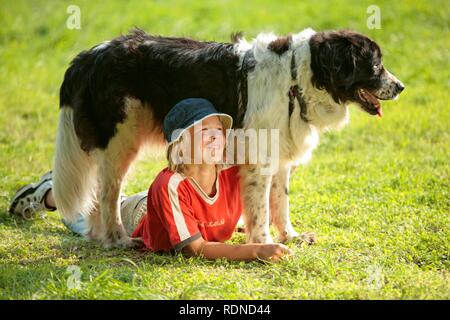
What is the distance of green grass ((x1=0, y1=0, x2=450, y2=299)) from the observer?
4.01 m

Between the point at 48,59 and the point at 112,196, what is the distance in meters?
6.93

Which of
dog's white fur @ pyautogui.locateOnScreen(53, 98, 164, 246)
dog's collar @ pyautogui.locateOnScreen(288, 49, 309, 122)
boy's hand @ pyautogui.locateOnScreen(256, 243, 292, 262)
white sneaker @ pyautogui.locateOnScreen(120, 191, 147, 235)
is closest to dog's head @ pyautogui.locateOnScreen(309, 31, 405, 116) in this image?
dog's collar @ pyautogui.locateOnScreen(288, 49, 309, 122)

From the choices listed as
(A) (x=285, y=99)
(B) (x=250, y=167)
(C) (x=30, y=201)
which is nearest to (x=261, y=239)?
(B) (x=250, y=167)

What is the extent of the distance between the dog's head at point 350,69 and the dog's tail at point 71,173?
1761 mm

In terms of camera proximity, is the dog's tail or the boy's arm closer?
the boy's arm

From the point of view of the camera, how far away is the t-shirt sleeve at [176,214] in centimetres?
444

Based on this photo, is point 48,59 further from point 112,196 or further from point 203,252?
point 203,252

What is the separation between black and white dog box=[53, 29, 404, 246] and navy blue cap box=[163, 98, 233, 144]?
0.82 ft

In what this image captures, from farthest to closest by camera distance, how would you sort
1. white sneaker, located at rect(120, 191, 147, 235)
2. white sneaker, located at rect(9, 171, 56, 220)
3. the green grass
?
1. white sneaker, located at rect(9, 171, 56, 220)
2. white sneaker, located at rect(120, 191, 147, 235)
3. the green grass

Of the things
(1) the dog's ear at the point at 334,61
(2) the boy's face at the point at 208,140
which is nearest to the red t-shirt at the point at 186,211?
(2) the boy's face at the point at 208,140

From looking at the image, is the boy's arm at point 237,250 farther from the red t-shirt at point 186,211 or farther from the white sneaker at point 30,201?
the white sneaker at point 30,201

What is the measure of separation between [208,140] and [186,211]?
47cm

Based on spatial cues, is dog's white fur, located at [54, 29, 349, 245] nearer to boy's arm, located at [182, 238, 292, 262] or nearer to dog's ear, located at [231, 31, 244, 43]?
dog's ear, located at [231, 31, 244, 43]
